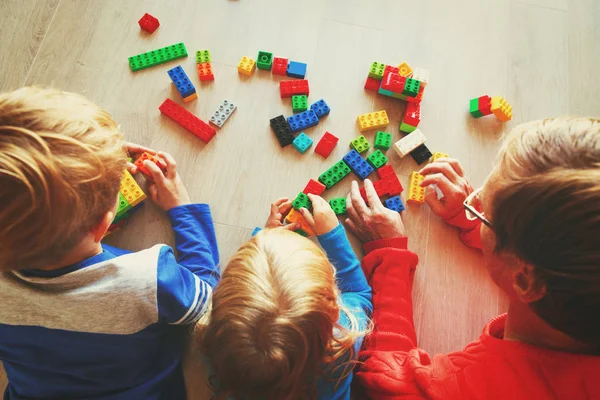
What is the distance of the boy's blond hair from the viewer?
0.86m

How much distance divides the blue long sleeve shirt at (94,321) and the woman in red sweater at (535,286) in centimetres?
62

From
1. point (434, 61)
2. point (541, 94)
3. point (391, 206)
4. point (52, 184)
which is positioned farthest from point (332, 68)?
point (52, 184)

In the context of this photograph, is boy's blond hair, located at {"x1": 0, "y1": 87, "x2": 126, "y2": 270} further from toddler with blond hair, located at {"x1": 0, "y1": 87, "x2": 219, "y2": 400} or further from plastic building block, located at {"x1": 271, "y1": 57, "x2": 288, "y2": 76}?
plastic building block, located at {"x1": 271, "y1": 57, "x2": 288, "y2": 76}

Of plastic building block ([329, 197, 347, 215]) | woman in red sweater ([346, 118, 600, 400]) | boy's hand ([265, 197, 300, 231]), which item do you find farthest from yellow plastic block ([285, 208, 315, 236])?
woman in red sweater ([346, 118, 600, 400])

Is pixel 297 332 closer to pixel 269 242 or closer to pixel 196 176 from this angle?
pixel 269 242

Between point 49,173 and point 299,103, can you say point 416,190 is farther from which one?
point 49,173

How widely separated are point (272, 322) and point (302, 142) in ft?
2.87

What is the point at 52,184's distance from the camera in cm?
88

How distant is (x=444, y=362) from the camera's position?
111 cm

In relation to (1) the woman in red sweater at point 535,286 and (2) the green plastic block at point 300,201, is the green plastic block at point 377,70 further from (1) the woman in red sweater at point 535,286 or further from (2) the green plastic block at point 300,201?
(1) the woman in red sweater at point 535,286

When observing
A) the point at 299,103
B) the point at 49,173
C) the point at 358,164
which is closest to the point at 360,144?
the point at 358,164

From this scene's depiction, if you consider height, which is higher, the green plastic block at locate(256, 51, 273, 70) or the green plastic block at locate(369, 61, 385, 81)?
the green plastic block at locate(256, 51, 273, 70)

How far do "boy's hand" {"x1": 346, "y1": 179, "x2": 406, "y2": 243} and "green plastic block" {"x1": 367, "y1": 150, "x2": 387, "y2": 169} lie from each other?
0.08m

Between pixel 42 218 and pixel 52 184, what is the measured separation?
0.25 ft
